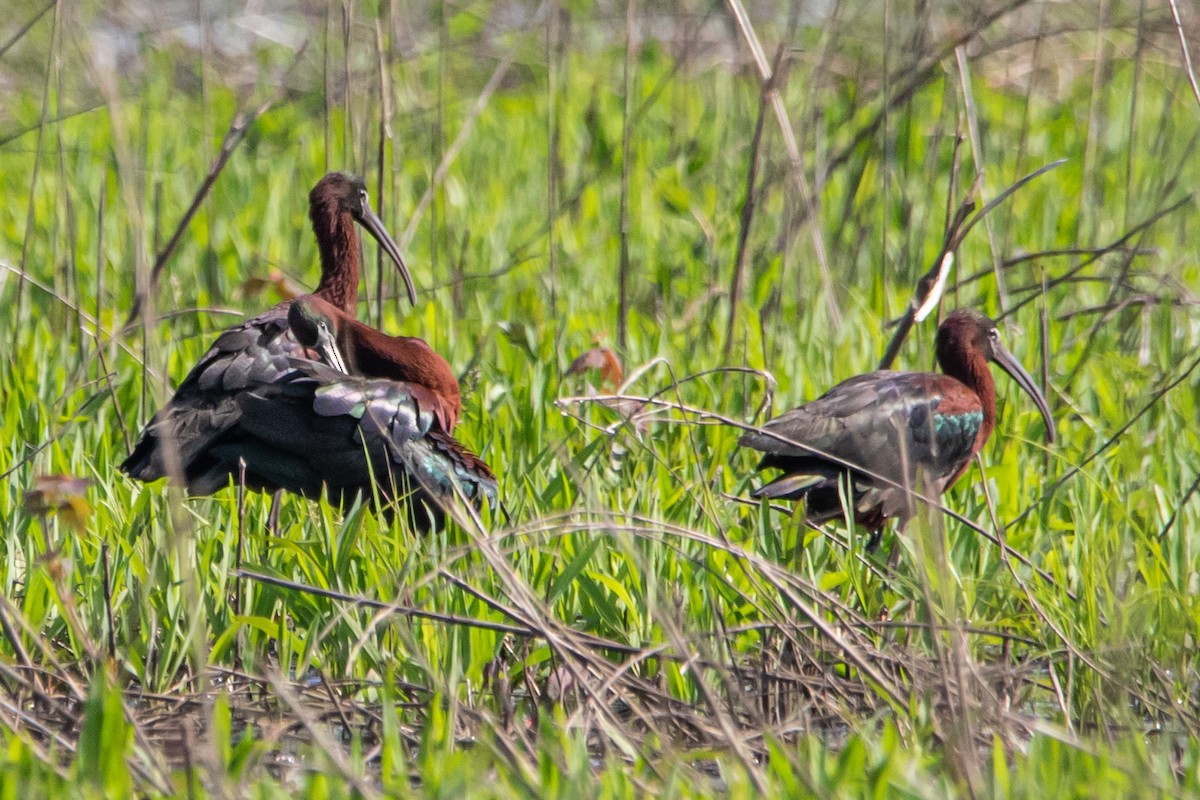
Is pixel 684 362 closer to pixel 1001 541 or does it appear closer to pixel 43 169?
pixel 1001 541

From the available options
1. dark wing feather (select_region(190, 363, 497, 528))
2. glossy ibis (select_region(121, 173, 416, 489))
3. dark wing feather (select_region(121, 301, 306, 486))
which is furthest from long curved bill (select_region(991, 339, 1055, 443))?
dark wing feather (select_region(121, 301, 306, 486))

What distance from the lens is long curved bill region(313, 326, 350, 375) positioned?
14.5 ft

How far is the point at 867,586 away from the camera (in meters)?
3.49

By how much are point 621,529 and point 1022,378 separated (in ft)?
8.39

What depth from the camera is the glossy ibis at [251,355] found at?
3955 millimetres

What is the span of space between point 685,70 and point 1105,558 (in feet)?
12.9

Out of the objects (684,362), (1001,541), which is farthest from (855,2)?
(1001,541)

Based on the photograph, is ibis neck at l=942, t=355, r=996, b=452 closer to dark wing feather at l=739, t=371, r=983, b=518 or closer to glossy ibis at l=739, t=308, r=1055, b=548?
glossy ibis at l=739, t=308, r=1055, b=548

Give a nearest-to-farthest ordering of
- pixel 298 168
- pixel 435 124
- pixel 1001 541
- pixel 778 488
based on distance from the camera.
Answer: pixel 1001 541
pixel 778 488
pixel 435 124
pixel 298 168

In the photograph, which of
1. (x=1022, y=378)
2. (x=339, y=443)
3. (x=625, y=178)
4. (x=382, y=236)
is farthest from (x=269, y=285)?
(x=1022, y=378)

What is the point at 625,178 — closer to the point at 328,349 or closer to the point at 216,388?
the point at 328,349

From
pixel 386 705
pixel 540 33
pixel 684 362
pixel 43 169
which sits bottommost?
pixel 386 705

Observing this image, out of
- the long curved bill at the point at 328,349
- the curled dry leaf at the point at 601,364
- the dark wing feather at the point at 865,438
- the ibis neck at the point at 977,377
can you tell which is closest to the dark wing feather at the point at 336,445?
the long curved bill at the point at 328,349

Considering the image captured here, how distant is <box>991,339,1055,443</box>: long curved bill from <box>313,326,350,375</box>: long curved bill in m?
1.87
